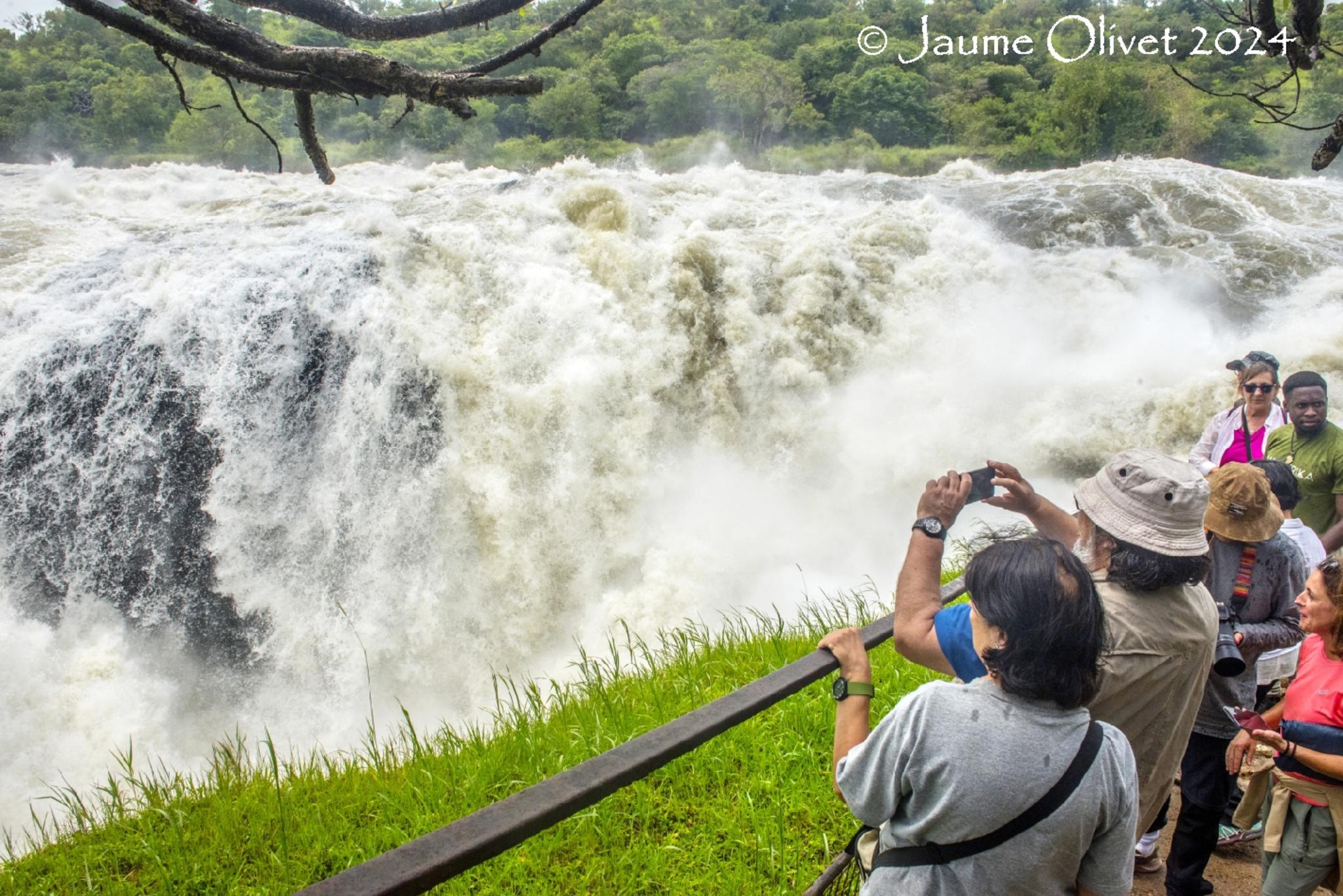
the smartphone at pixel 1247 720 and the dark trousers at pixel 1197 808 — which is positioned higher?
the smartphone at pixel 1247 720

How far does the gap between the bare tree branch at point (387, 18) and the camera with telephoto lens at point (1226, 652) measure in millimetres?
2640

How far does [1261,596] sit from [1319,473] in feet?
6.22

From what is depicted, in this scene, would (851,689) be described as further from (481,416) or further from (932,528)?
(481,416)

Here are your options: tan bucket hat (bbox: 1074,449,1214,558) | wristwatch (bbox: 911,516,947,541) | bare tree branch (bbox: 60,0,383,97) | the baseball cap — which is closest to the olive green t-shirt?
the baseball cap

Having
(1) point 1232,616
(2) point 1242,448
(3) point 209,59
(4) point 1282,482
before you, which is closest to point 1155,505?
(1) point 1232,616

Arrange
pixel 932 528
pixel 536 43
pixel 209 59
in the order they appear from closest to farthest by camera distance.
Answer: pixel 932 528 < pixel 209 59 < pixel 536 43

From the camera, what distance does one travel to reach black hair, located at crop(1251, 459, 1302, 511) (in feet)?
9.32

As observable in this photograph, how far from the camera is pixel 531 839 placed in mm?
2600

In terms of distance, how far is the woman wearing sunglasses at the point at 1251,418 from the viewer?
443cm

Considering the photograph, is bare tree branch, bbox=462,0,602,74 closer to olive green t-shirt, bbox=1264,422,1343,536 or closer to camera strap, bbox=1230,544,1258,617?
camera strap, bbox=1230,544,1258,617

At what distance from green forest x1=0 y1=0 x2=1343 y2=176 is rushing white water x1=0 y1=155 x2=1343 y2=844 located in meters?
27.1

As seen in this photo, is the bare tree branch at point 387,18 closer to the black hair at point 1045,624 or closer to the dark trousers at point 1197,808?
the black hair at point 1045,624

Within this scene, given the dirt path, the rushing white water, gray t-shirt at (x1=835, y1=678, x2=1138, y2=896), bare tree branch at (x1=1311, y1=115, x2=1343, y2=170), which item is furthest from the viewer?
the rushing white water

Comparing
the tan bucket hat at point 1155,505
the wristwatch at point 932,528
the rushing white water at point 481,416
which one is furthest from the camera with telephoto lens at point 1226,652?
the rushing white water at point 481,416
